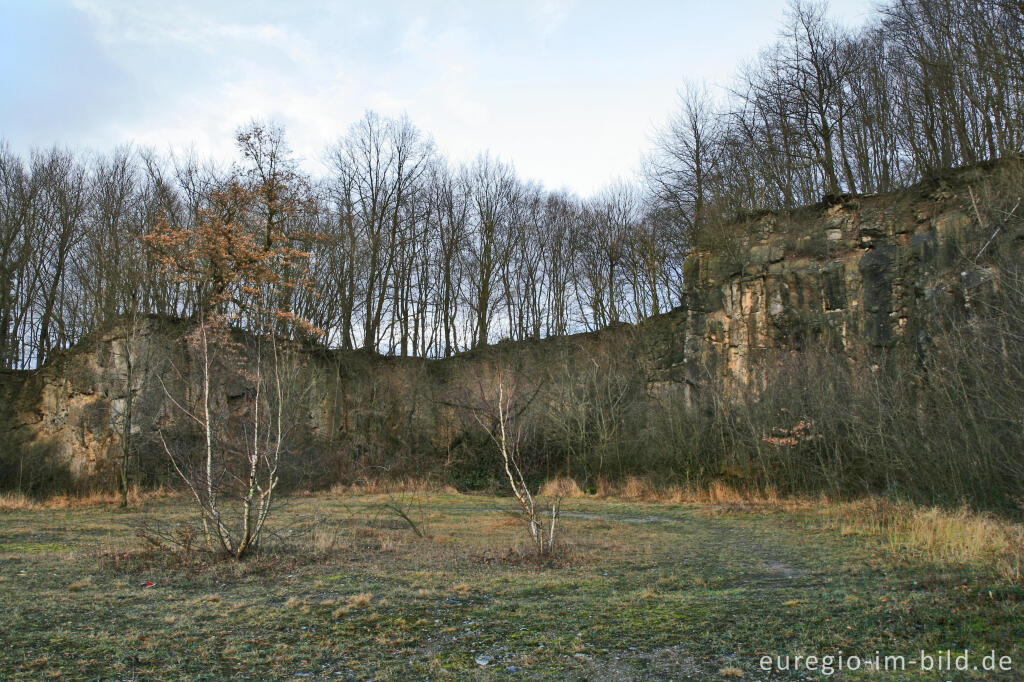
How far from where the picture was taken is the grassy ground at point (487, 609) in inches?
173

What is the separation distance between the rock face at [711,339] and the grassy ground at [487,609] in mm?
10875

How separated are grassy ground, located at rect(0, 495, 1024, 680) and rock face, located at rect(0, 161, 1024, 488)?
10875mm

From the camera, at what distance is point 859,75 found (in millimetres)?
23156

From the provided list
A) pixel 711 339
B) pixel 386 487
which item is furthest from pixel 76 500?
pixel 711 339

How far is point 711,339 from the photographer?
74.4 ft

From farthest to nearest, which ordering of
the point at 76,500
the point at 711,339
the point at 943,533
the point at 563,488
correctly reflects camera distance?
the point at 711,339 → the point at 563,488 → the point at 76,500 → the point at 943,533

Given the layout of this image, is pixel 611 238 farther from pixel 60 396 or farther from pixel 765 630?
pixel 765 630

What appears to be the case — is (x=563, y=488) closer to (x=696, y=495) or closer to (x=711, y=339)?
(x=696, y=495)

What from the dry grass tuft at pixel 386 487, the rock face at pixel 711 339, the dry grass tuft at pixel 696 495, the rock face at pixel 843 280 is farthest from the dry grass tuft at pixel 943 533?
the dry grass tuft at pixel 386 487

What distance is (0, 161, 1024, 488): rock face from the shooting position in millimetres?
18453

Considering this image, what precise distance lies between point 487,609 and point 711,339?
18.2m

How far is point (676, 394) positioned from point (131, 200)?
22847 millimetres

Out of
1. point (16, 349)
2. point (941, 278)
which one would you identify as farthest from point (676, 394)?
point (16, 349)

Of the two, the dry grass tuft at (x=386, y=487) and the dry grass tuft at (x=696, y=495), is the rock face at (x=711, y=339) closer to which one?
the dry grass tuft at (x=696, y=495)
